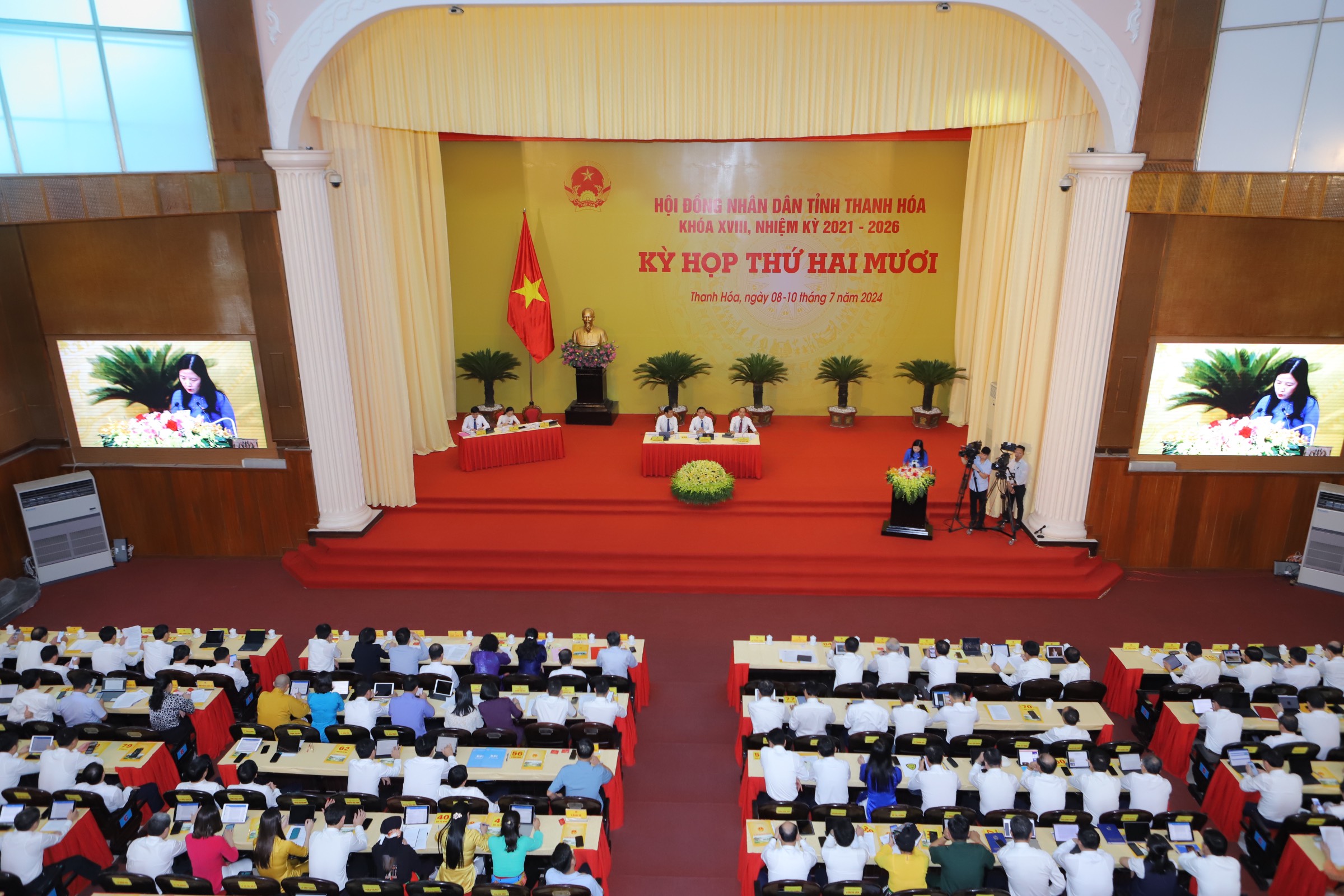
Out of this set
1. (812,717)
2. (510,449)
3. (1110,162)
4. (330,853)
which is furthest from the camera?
(510,449)

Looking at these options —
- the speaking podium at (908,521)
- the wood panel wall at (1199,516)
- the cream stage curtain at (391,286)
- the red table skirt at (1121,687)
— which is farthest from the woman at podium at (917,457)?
the cream stage curtain at (391,286)

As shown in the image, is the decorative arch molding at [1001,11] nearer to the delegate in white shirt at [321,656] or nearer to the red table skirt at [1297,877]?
the delegate in white shirt at [321,656]

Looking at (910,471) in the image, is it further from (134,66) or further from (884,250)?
(134,66)

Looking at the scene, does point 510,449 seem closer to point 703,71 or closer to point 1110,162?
point 703,71

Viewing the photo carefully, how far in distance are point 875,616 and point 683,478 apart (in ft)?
11.6

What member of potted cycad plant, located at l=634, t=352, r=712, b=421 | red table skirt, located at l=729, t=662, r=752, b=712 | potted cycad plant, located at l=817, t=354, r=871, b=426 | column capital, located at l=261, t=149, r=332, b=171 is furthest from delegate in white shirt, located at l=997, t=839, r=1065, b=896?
potted cycad plant, located at l=634, t=352, r=712, b=421

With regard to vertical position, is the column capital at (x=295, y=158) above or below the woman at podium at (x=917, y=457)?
above

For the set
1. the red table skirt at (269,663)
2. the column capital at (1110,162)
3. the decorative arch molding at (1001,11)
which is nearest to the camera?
the red table skirt at (269,663)

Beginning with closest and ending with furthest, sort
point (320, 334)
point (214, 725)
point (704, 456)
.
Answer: point (214, 725) → point (320, 334) → point (704, 456)

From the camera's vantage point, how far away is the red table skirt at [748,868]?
6.45m

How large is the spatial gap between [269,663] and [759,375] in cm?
1043

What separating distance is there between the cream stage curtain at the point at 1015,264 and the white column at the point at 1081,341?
297 millimetres

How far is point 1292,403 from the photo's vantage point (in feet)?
38.7

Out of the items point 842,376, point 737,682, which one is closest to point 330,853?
point 737,682
